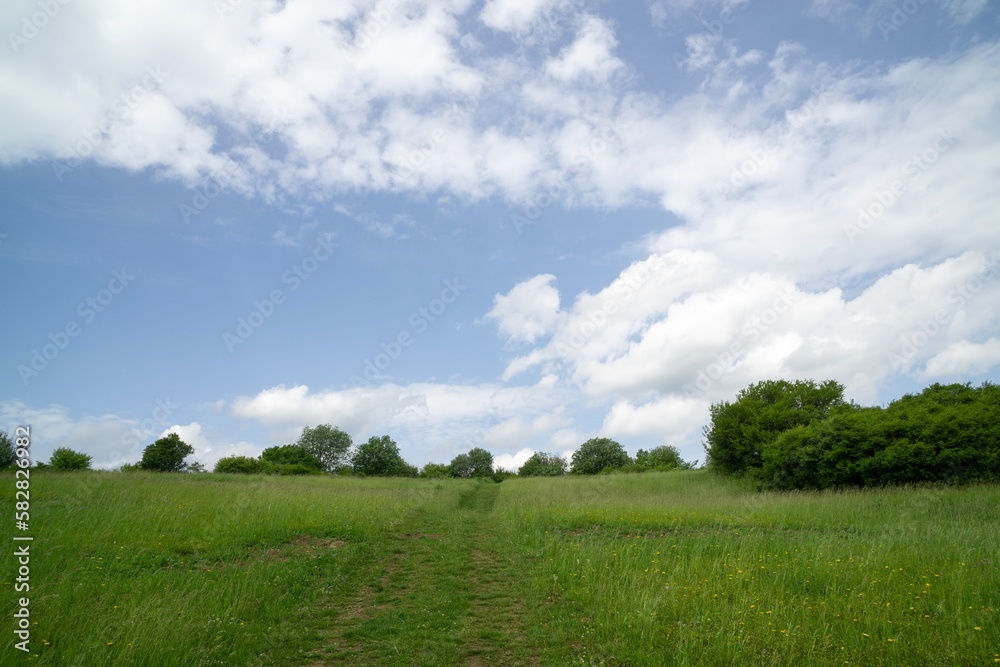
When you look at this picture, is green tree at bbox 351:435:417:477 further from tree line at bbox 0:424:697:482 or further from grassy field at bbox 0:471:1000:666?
grassy field at bbox 0:471:1000:666

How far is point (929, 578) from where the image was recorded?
28.1 feet

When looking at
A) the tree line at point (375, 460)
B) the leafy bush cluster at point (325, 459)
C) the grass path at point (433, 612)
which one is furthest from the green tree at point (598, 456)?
the grass path at point (433, 612)

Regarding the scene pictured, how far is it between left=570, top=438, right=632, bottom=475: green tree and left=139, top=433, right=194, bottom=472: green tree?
6380 centimetres

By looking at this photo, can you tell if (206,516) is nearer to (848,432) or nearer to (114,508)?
(114,508)

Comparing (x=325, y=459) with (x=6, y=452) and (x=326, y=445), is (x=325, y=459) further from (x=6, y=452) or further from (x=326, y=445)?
(x=6, y=452)

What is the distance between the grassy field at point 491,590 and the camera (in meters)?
6.36

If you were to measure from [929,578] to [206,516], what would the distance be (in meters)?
16.7

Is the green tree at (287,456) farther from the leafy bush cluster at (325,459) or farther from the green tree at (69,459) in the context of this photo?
the green tree at (69,459)

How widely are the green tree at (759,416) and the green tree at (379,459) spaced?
2341 inches

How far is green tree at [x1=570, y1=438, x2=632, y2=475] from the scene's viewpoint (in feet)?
309

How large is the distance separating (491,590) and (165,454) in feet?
244

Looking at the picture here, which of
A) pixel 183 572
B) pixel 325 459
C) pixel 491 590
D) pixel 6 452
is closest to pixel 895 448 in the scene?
pixel 491 590

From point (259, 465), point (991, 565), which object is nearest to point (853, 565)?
point (991, 565)

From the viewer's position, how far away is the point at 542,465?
10338 cm
